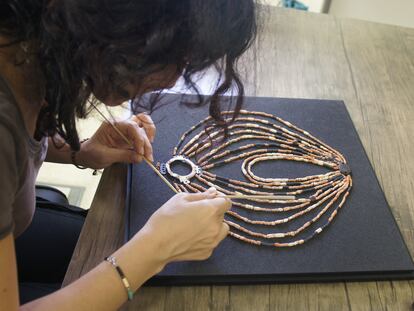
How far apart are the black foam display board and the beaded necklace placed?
0.05 feet

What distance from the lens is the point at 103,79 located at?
54 centimetres

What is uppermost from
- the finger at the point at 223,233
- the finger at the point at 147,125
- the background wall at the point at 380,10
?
the finger at the point at 147,125

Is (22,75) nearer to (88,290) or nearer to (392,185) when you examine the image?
(88,290)

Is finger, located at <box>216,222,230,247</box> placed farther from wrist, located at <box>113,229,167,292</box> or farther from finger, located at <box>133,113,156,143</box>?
finger, located at <box>133,113,156,143</box>

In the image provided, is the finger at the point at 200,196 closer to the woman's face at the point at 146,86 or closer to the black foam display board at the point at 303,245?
the black foam display board at the point at 303,245

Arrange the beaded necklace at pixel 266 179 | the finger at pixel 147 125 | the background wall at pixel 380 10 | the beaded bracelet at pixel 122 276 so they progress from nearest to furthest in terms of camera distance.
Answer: the beaded bracelet at pixel 122 276 → the beaded necklace at pixel 266 179 → the finger at pixel 147 125 → the background wall at pixel 380 10

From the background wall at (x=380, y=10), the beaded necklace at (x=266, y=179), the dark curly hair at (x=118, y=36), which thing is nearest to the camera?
the dark curly hair at (x=118, y=36)

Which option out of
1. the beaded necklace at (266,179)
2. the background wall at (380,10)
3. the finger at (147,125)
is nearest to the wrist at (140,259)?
the beaded necklace at (266,179)

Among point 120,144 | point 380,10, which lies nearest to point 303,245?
point 120,144

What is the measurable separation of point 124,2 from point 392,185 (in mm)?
622

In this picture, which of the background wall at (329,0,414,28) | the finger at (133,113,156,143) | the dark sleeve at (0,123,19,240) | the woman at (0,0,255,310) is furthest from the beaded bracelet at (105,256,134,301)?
the background wall at (329,0,414,28)

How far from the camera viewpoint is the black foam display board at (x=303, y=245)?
67 centimetres

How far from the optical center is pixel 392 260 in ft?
2.30

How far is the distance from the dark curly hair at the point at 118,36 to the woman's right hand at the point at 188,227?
203 mm
